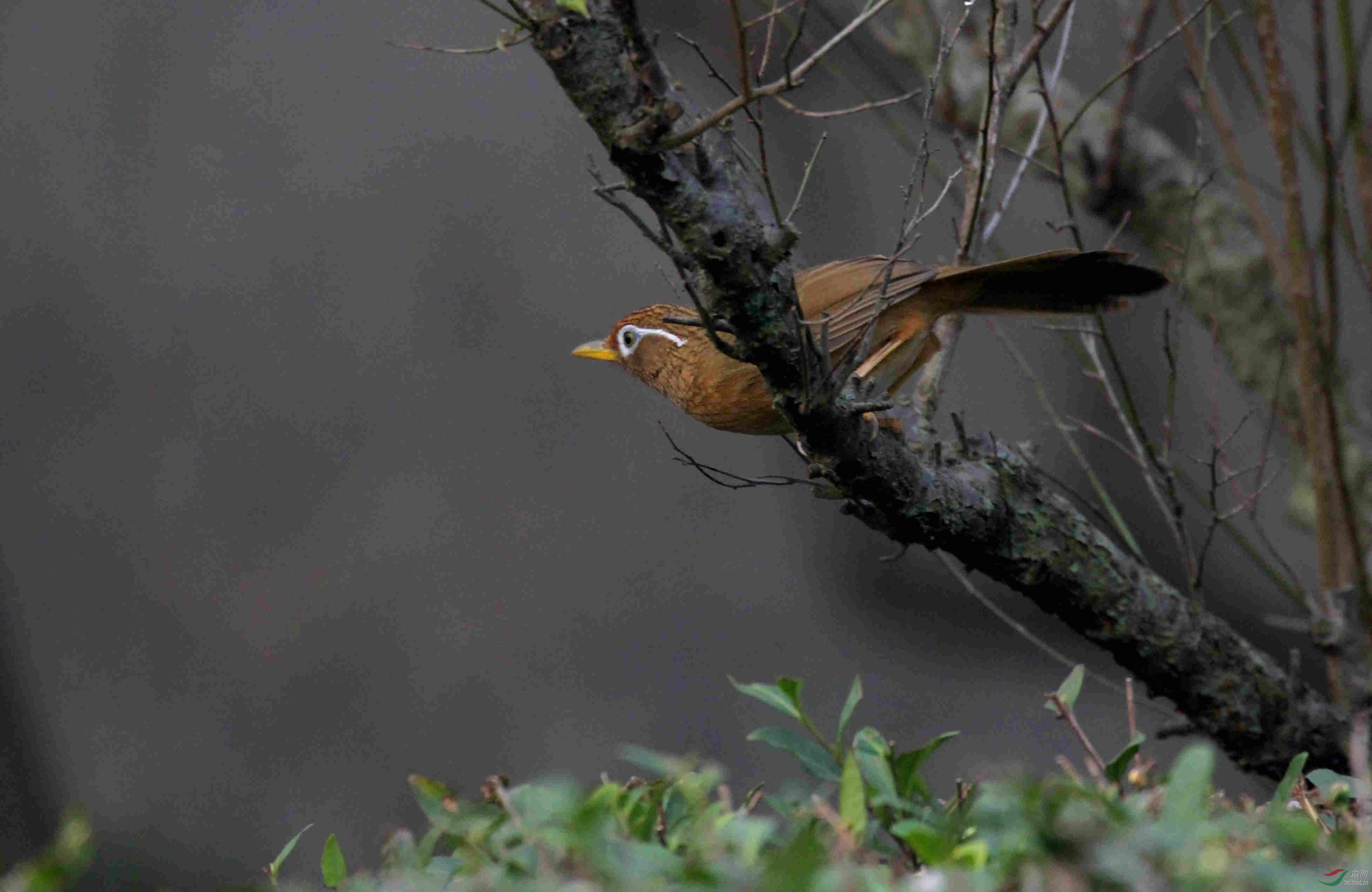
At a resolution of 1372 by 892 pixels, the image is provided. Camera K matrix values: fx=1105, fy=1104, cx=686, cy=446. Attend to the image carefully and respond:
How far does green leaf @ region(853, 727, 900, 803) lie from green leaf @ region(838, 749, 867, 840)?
0.04 meters

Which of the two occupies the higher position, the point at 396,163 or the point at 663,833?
the point at 396,163

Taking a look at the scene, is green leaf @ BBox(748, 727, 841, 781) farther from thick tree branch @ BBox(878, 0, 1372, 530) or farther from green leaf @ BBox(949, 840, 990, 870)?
thick tree branch @ BBox(878, 0, 1372, 530)

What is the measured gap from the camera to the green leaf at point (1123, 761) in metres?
1.25

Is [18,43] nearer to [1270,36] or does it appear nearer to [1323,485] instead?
[1270,36]

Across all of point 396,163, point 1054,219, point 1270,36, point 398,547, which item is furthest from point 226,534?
point 1270,36

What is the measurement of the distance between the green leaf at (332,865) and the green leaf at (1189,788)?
0.84 m

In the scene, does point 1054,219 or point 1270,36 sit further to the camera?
point 1054,219

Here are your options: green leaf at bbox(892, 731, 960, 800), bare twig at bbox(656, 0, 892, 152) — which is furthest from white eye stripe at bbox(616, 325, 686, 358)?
green leaf at bbox(892, 731, 960, 800)

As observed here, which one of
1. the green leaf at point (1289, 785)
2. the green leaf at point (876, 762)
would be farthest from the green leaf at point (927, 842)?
the green leaf at point (1289, 785)

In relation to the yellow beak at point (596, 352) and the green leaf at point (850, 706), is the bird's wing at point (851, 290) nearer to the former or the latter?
the yellow beak at point (596, 352)

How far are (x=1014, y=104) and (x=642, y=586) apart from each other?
2288mm

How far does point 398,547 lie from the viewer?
459 centimetres

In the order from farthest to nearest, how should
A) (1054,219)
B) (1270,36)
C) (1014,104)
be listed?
(1054,219) → (1014,104) → (1270,36)

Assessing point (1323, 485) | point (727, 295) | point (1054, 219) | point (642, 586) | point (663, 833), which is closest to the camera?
point (663, 833)
